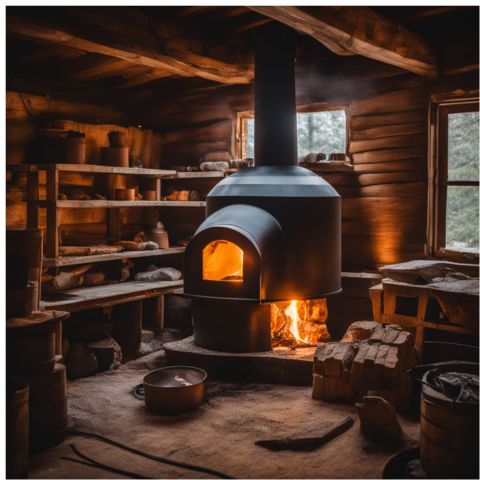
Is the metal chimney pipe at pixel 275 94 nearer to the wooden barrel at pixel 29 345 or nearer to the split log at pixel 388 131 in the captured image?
the split log at pixel 388 131

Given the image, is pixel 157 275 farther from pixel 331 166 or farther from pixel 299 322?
pixel 331 166

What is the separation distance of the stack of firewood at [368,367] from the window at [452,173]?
5.13ft

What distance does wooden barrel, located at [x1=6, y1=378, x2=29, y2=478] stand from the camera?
123 inches

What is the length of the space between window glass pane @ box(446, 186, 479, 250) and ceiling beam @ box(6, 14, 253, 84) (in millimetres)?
2481

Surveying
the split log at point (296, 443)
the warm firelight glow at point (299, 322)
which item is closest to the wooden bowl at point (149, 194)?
the warm firelight glow at point (299, 322)

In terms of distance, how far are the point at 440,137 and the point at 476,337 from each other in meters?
2.13

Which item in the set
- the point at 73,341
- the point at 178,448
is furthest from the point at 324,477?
the point at 73,341

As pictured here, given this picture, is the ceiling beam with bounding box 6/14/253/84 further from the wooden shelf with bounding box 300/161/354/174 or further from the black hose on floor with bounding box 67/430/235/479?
the black hose on floor with bounding box 67/430/235/479

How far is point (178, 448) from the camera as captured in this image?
362 cm

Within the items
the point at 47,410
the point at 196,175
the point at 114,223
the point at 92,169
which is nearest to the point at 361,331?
the point at 47,410

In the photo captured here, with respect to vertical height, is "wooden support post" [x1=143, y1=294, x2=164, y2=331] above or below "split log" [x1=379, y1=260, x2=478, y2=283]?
below

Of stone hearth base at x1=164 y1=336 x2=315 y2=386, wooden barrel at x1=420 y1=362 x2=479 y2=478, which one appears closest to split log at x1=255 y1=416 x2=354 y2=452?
wooden barrel at x1=420 y1=362 x2=479 y2=478

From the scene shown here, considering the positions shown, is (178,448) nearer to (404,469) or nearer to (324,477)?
(324,477)

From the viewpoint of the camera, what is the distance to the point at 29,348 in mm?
3516
